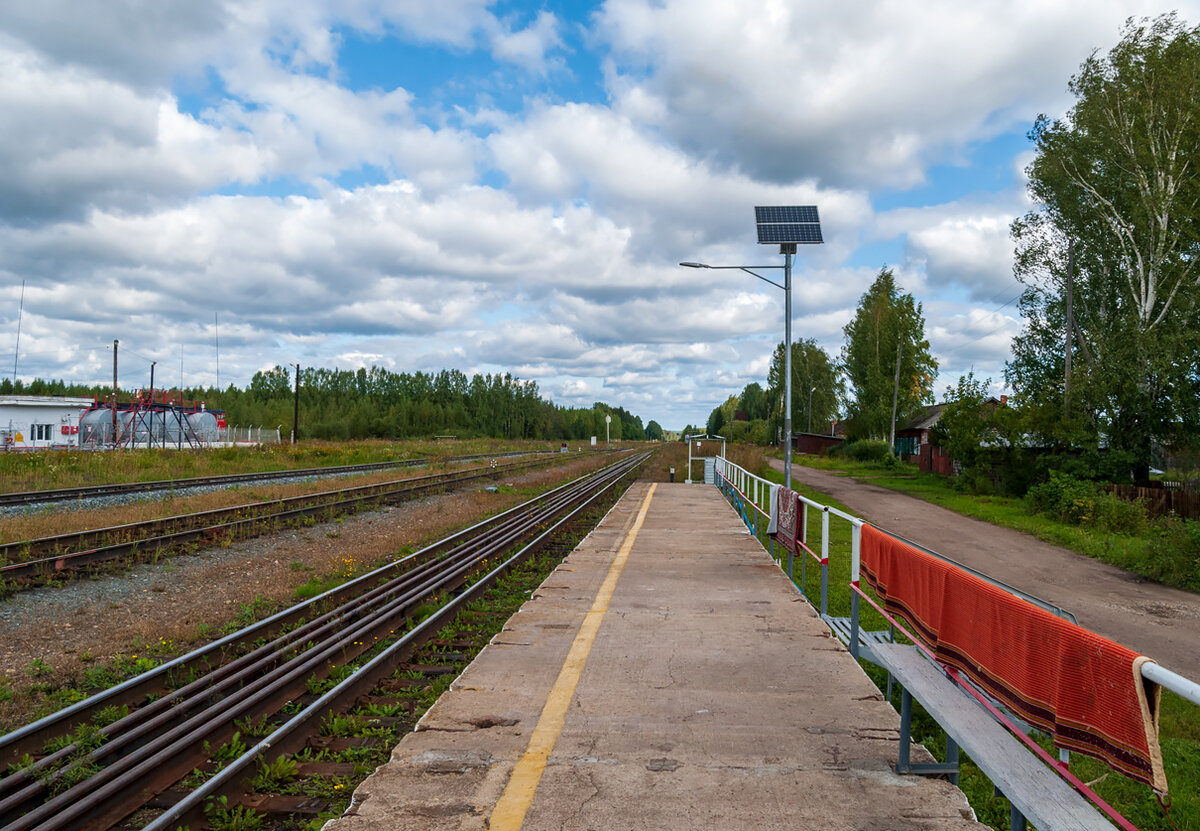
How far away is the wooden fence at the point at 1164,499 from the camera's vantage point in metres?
20.6

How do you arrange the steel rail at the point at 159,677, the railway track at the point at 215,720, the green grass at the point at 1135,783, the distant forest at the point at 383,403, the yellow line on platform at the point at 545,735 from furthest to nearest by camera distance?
1. the distant forest at the point at 383,403
2. the steel rail at the point at 159,677
3. the green grass at the point at 1135,783
4. the railway track at the point at 215,720
5. the yellow line on platform at the point at 545,735

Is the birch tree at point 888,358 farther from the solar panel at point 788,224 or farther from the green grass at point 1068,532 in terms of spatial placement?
the solar panel at point 788,224

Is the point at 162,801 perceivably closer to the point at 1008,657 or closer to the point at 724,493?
the point at 1008,657

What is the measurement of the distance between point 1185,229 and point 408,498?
83.0 ft

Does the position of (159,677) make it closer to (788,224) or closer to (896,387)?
(788,224)

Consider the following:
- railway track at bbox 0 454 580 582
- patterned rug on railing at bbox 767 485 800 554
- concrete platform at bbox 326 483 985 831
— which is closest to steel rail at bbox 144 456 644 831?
concrete platform at bbox 326 483 985 831

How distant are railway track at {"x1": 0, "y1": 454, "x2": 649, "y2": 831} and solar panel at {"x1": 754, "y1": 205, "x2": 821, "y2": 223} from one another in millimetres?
13312

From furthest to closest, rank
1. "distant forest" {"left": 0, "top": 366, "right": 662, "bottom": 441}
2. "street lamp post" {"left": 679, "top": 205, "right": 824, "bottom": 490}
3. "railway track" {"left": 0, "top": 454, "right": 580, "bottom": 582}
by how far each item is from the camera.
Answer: "distant forest" {"left": 0, "top": 366, "right": 662, "bottom": 441} < "street lamp post" {"left": 679, "top": 205, "right": 824, "bottom": 490} < "railway track" {"left": 0, "top": 454, "right": 580, "bottom": 582}

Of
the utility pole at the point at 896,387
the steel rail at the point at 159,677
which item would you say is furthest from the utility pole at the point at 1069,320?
the steel rail at the point at 159,677

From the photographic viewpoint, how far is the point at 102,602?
9.93m

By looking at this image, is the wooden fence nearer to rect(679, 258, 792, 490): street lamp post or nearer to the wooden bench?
rect(679, 258, 792, 490): street lamp post

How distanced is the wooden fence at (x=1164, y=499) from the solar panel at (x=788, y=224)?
1229cm

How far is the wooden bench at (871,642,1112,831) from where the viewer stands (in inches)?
111

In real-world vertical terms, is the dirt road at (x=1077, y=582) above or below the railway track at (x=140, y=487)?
below
